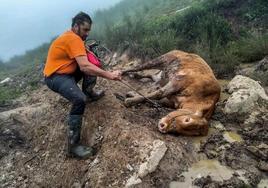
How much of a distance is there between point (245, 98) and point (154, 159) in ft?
5.75

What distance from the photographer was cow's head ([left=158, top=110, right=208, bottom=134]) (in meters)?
5.51

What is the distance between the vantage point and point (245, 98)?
19.9ft

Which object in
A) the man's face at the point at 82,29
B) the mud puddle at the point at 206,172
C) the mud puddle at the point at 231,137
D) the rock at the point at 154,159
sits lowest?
the mud puddle at the point at 231,137

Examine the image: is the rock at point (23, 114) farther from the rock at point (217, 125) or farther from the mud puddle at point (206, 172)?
the mud puddle at point (206, 172)

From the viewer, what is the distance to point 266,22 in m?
A: 10.2

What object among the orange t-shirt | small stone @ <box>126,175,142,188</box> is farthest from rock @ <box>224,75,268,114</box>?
the orange t-shirt

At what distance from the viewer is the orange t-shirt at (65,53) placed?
5457 millimetres

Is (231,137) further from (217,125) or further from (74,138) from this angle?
(74,138)

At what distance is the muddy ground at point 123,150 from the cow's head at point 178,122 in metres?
0.09

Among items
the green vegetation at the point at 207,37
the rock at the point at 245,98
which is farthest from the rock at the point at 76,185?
the green vegetation at the point at 207,37

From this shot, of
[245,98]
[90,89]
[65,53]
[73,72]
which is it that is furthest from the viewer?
[90,89]

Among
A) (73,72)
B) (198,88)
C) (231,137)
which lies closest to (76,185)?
(73,72)

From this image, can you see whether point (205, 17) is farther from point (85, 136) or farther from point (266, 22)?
point (85, 136)

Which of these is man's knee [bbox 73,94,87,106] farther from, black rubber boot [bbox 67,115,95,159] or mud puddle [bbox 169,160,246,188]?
mud puddle [bbox 169,160,246,188]
